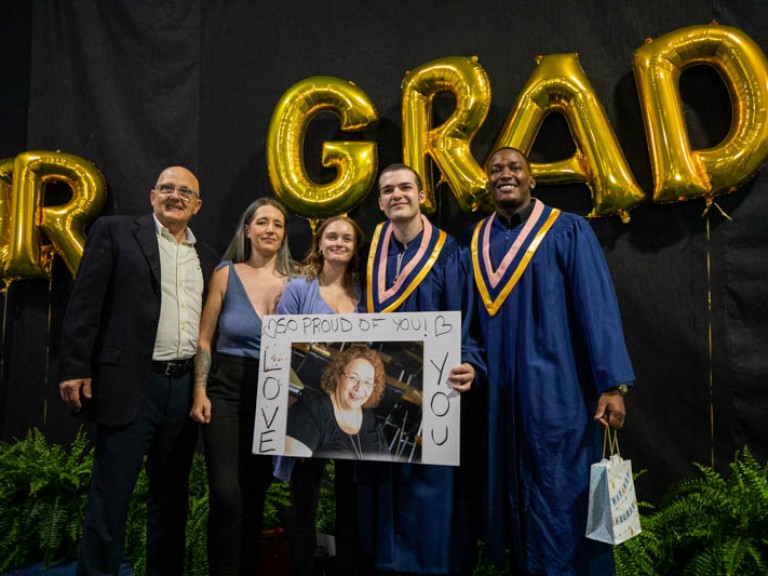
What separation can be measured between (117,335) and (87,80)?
7.83ft

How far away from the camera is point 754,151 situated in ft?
9.34

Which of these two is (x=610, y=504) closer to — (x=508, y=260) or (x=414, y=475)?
(x=414, y=475)

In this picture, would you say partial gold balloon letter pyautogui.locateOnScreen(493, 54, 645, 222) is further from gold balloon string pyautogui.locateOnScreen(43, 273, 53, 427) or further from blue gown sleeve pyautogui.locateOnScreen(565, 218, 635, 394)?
gold balloon string pyautogui.locateOnScreen(43, 273, 53, 427)

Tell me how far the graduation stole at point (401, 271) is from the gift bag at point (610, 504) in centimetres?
90

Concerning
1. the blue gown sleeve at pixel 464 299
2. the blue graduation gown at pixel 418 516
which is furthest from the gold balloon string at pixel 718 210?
the blue graduation gown at pixel 418 516

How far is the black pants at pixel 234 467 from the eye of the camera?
92.3 inches

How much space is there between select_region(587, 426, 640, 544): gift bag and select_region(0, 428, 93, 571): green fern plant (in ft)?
8.71

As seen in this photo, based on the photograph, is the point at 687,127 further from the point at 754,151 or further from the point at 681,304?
the point at 681,304

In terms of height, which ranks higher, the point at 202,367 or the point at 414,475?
the point at 202,367

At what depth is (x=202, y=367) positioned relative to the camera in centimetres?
247

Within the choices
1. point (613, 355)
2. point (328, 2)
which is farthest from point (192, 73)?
point (613, 355)

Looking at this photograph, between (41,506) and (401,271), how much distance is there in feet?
7.93

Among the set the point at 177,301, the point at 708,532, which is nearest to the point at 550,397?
the point at 708,532

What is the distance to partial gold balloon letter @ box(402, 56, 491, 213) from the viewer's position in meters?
3.10
